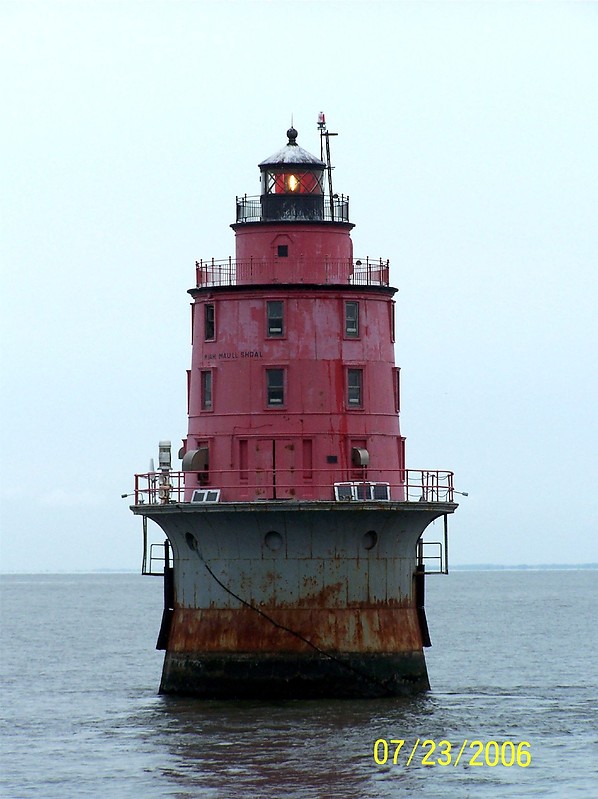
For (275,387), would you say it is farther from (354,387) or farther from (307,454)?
(354,387)

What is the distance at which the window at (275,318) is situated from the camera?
184 feet

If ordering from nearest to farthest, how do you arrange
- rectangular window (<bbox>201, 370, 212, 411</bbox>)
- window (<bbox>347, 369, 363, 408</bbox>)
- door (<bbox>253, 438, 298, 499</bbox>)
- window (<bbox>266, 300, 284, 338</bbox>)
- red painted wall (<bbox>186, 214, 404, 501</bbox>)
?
1. door (<bbox>253, 438, 298, 499</bbox>)
2. red painted wall (<bbox>186, 214, 404, 501</bbox>)
3. window (<bbox>266, 300, 284, 338</bbox>)
4. window (<bbox>347, 369, 363, 408</bbox>)
5. rectangular window (<bbox>201, 370, 212, 411</bbox>)

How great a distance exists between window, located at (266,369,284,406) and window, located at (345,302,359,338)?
2.31 meters

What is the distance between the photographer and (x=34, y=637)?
102 m

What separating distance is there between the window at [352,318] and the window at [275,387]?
2.31 metres

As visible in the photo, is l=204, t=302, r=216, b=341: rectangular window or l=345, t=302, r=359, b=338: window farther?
l=204, t=302, r=216, b=341: rectangular window

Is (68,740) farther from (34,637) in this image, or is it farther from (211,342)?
(34,637)

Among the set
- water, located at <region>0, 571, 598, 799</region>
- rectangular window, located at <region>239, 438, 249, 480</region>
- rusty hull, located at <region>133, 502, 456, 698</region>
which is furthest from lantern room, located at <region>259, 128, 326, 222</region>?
water, located at <region>0, 571, 598, 799</region>

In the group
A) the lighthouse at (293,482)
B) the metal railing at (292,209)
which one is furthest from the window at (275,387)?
the metal railing at (292,209)

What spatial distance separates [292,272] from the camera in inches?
2228
